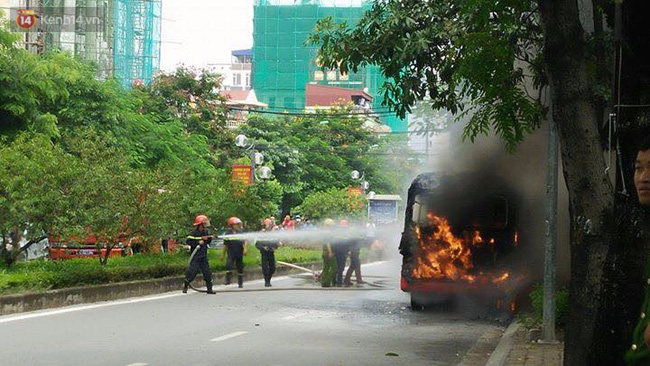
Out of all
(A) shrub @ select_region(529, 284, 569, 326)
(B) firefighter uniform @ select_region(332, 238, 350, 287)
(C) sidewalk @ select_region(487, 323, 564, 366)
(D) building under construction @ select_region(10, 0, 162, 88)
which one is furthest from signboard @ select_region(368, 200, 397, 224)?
(C) sidewalk @ select_region(487, 323, 564, 366)

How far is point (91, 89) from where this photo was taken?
120 ft

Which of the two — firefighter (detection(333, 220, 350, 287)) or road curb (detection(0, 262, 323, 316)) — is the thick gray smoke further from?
road curb (detection(0, 262, 323, 316))

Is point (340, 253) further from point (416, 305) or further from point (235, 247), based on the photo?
point (416, 305)

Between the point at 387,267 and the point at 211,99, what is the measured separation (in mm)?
13012

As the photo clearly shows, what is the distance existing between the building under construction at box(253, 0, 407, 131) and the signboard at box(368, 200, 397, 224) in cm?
1963

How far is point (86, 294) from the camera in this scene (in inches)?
797

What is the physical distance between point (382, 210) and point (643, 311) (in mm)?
54588

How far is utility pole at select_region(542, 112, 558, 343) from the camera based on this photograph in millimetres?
14031

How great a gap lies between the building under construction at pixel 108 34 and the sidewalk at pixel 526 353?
30.9 m

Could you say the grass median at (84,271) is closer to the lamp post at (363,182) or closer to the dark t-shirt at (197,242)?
the dark t-shirt at (197,242)

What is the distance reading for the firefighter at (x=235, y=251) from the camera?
90.0 feet

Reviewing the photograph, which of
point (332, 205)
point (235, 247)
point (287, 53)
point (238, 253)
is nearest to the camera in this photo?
point (238, 253)

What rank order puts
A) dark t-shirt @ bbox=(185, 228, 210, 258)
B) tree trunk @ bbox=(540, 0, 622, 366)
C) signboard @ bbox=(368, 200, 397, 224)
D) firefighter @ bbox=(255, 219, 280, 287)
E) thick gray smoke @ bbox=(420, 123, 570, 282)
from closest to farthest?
tree trunk @ bbox=(540, 0, 622, 366)
thick gray smoke @ bbox=(420, 123, 570, 282)
dark t-shirt @ bbox=(185, 228, 210, 258)
firefighter @ bbox=(255, 219, 280, 287)
signboard @ bbox=(368, 200, 397, 224)

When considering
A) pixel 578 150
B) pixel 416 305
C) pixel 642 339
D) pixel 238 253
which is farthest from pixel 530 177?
pixel 642 339
